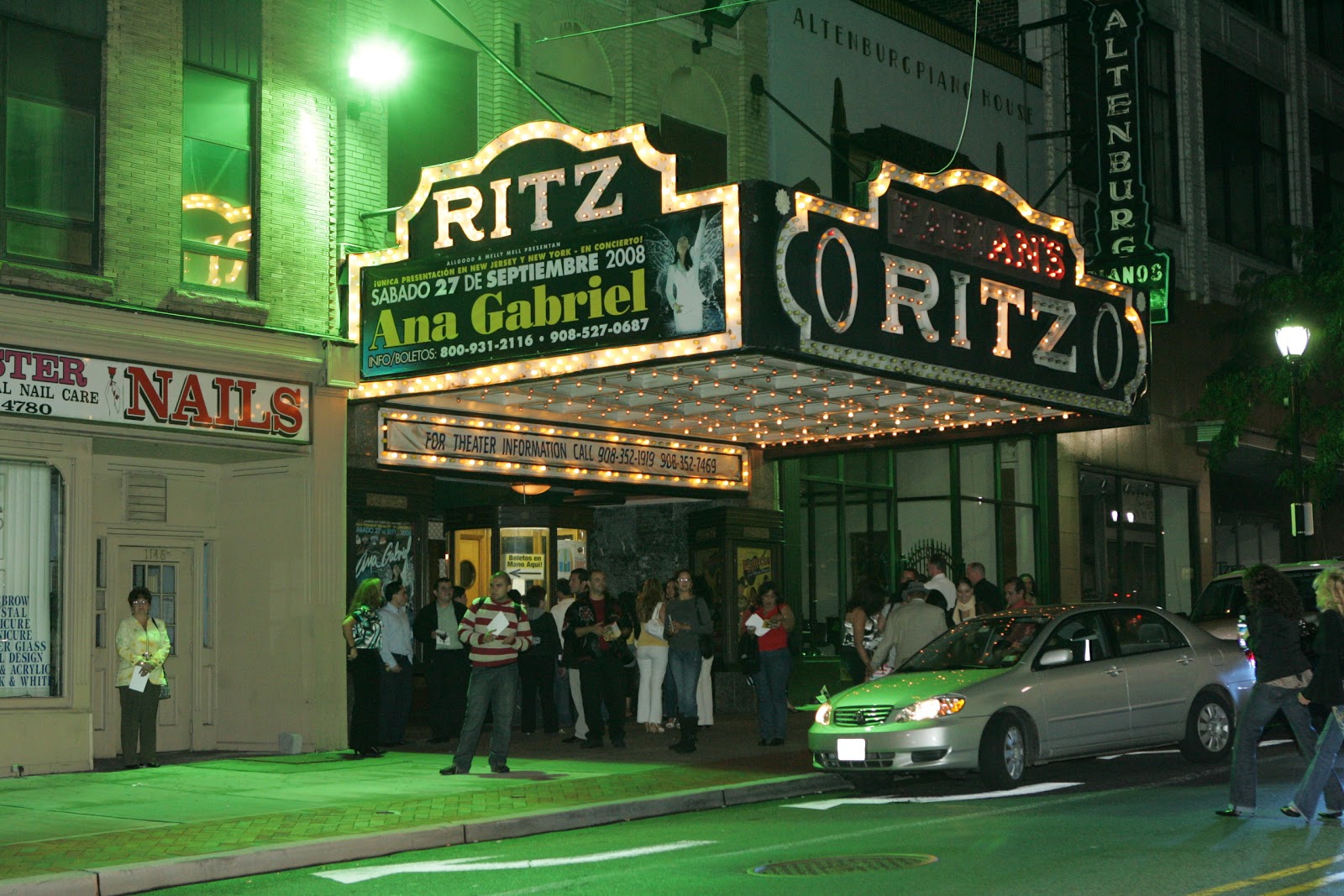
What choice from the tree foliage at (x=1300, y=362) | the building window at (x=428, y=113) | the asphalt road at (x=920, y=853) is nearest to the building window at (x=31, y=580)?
the building window at (x=428, y=113)

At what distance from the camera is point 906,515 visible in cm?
2753

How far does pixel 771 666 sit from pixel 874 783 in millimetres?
3041

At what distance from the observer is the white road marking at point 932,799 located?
43.6 ft

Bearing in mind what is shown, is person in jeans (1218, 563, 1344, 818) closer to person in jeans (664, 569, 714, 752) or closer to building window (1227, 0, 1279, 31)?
person in jeans (664, 569, 714, 752)

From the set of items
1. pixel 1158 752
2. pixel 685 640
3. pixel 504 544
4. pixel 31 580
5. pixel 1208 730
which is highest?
pixel 504 544

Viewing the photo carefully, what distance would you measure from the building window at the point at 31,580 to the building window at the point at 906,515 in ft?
36.5

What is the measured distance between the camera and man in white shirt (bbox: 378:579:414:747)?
17953 mm

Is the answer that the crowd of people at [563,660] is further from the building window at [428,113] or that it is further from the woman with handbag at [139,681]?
the building window at [428,113]

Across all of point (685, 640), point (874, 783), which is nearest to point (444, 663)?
point (685, 640)

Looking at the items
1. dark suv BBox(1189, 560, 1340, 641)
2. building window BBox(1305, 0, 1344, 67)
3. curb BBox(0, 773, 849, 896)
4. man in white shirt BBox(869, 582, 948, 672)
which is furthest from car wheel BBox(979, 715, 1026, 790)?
building window BBox(1305, 0, 1344, 67)

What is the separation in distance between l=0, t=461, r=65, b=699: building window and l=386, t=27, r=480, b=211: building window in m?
5.07

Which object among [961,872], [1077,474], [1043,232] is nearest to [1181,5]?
[1077,474]

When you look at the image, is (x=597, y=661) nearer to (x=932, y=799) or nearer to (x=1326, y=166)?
(x=932, y=799)

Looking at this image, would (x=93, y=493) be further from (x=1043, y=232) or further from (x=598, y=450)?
(x=1043, y=232)
